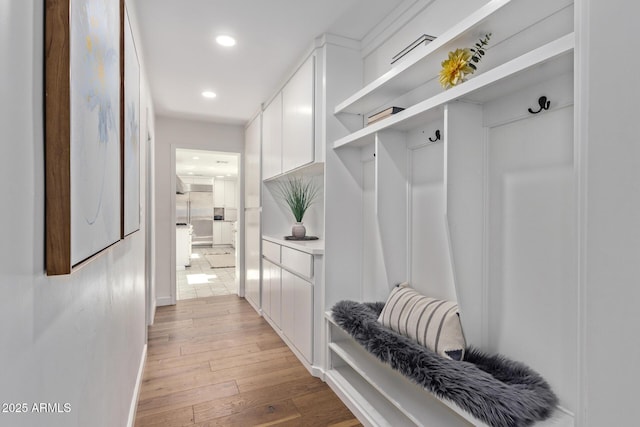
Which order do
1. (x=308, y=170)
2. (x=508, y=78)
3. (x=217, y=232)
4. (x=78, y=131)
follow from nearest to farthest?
(x=78, y=131)
(x=508, y=78)
(x=308, y=170)
(x=217, y=232)

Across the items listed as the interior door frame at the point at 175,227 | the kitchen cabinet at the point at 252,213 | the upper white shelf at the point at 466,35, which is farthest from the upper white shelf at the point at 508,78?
the interior door frame at the point at 175,227

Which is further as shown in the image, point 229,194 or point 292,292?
point 229,194

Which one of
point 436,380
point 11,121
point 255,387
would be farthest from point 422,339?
point 11,121

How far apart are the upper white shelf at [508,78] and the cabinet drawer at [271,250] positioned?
A: 190cm

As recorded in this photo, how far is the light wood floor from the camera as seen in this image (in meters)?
2.01

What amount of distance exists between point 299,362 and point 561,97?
2.49m

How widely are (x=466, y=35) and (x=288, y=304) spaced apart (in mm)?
2443

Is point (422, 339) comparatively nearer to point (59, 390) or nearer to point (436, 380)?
point (436, 380)

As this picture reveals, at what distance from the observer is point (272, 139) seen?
355 cm

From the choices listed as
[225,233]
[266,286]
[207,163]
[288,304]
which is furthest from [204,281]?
[225,233]

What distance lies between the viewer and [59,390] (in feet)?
2.36

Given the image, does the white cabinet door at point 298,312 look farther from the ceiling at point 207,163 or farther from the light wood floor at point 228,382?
the ceiling at point 207,163

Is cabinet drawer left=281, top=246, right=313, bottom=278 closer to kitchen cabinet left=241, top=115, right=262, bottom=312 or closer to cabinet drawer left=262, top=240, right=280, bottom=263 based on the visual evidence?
cabinet drawer left=262, top=240, right=280, bottom=263

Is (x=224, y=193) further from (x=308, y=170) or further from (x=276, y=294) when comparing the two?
(x=308, y=170)
